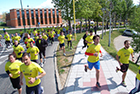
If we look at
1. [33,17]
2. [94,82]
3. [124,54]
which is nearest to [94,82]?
[94,82]

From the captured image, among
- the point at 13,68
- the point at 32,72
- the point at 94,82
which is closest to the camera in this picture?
the point at 32,72

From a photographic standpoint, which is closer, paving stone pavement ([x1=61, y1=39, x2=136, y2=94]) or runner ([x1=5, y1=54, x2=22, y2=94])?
runner ([x1=5, y1=54, x2=22, y2=94])

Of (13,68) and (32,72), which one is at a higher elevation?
(32,72)

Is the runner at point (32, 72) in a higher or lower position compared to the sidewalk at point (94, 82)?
higher

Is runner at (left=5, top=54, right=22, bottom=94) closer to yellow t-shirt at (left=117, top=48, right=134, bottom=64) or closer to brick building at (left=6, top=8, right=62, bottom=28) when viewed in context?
yellow t-shirt at (left=117, top=48, right=134, bottom=64)

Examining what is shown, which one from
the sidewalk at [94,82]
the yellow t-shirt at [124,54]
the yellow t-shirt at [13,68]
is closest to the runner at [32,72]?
the yellow t-shirt at [13,68]

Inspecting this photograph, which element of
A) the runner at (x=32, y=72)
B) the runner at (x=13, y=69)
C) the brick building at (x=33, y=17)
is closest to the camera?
the runner at (x=32, y=72)

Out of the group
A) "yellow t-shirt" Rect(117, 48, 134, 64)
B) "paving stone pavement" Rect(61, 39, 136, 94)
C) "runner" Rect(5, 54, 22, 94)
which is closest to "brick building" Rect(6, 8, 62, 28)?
"paving stone pavement" Rect(61, 39, 136, 94)

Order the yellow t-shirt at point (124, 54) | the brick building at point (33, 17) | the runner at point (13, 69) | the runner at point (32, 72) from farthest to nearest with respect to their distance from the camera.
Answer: the brick building at point (33, 17), the yellow t-shirt at point (124, 54), the runner at point (13, 69), the runner at point (32, 72)

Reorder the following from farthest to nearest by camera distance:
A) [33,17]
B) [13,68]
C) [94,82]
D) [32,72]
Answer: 1. [33,17]
2. [94,82]
3. [13,68]
4. [32,72]

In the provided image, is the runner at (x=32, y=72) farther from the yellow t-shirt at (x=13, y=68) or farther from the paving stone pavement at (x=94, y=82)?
the paving stone pavement at (x=94, y=82)

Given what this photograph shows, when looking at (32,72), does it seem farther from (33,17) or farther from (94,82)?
(33,17)

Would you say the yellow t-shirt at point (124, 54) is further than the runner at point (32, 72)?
Yes

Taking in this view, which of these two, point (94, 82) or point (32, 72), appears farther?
point (94, 82)
